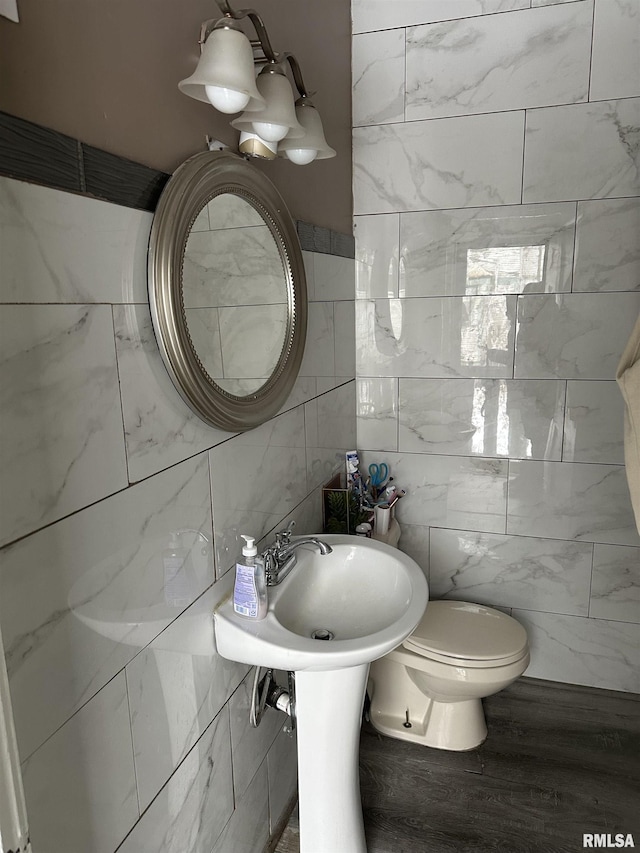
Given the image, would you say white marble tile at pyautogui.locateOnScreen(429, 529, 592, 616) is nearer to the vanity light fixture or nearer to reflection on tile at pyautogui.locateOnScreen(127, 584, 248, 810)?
reflection on tile at pyautogui.locateOnScreen(127, 584, 248, 810)

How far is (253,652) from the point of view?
51.9 inches

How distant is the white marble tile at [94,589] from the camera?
2.69 feet

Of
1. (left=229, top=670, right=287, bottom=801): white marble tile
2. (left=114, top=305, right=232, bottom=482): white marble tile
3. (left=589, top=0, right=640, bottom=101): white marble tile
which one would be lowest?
(left=229, top=670, right=287, bottom=801): white marble tile

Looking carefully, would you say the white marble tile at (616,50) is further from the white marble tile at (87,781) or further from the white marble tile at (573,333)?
the white marble tile at (87,781)

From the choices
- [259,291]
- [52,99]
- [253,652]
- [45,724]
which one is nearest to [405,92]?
[259,291]

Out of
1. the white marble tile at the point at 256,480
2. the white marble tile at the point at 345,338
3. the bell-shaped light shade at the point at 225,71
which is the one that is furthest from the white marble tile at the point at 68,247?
the white marble tile at the point at 345,338

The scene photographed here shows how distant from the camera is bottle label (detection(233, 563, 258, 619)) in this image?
4.35ft

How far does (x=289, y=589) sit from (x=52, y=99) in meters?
1.15

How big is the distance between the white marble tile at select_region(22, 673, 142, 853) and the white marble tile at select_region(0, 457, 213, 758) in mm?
35

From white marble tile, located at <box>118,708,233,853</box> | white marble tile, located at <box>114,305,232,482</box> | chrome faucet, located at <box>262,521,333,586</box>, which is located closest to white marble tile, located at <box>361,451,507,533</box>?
chrome faucet, located at <box>262,521,333,586</box>

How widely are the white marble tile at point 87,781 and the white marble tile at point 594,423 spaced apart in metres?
1.77

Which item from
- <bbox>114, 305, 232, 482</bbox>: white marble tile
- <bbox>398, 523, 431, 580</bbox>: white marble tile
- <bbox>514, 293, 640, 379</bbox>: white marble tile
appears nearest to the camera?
<bbox>114, 305, 232, 482</bbox>: white marble tile

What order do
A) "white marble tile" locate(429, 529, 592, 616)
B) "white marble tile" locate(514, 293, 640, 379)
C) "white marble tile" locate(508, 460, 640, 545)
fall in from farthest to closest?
"white marble tile" locate(429, 529, 592, 616), "white marble tile" locate(508, 460, 640, 545), "white marble tile" locate(514, 293, 640, 379)

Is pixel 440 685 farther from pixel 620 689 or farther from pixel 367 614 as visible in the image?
pixel 620 689
